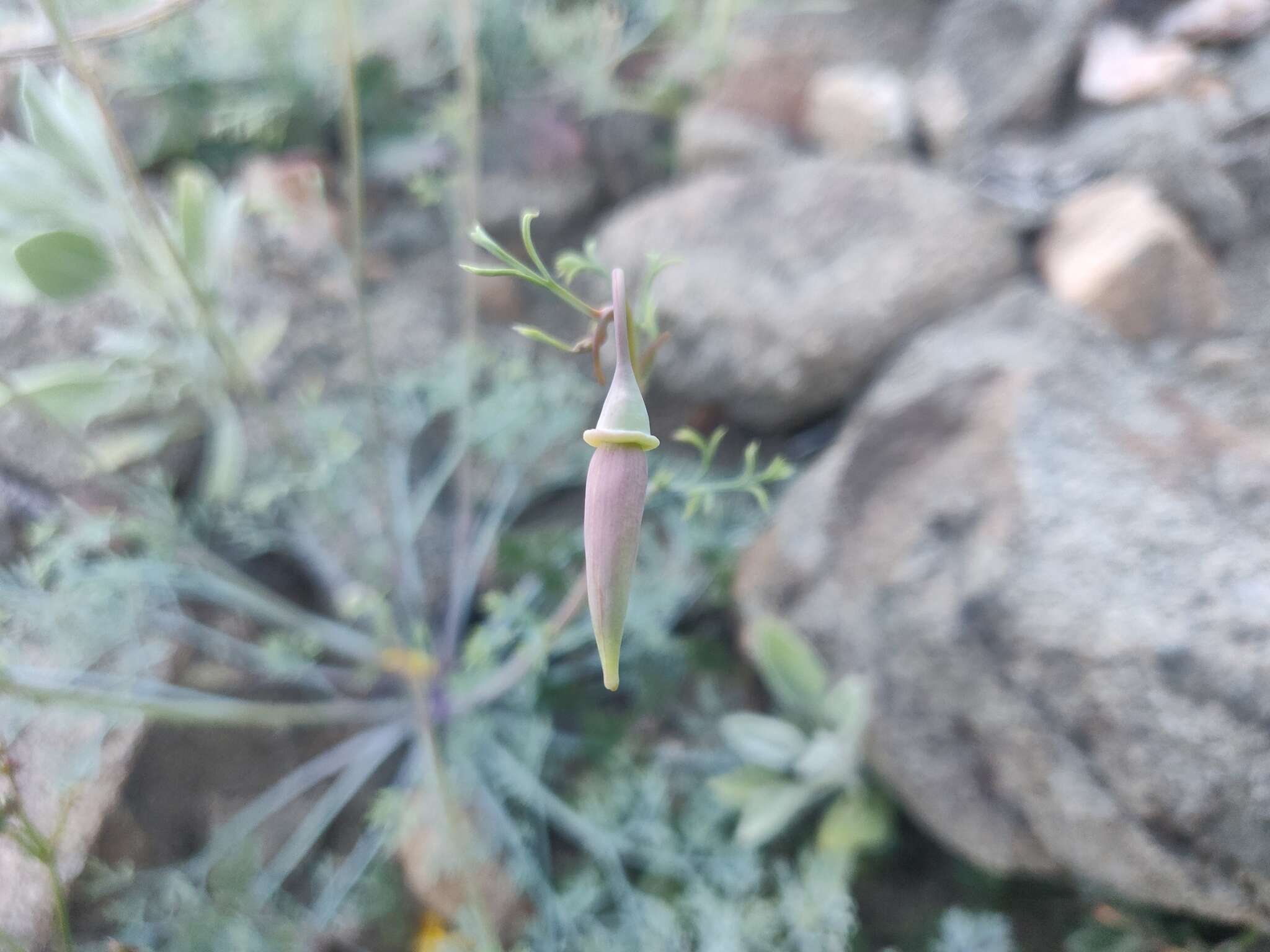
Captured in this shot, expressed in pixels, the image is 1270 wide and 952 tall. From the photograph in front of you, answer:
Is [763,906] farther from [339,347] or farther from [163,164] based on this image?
[163,164]

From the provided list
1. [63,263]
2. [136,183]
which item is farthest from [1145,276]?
[63,263]

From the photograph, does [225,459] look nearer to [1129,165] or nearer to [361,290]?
[361,290]

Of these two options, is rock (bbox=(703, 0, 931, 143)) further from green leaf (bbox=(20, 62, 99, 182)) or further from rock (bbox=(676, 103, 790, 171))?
green leaf (bbox=(20, 62, 99, 182))

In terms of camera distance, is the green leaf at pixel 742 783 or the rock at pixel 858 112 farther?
the rock at pixel 858 112

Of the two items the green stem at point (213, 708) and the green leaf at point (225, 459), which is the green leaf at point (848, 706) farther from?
the green leaf at point (225, 459)

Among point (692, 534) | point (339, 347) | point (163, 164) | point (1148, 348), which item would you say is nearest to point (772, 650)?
point (692, 534)

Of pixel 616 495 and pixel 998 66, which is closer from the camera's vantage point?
pixel 616 495

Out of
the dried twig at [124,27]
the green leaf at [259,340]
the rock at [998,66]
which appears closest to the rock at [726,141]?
the rock at [998,66]
